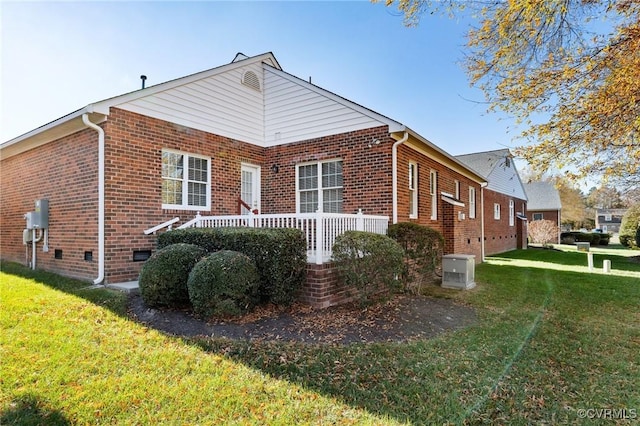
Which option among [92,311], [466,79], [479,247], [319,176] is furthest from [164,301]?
[479,247]

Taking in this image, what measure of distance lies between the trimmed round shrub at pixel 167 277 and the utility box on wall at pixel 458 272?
6.32m

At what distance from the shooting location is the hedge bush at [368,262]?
5.85 metres

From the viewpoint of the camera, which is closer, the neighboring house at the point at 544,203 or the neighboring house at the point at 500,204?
the neighboring house at the point at 500,204

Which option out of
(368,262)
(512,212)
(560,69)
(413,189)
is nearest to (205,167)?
(368,262)

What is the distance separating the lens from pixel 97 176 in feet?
23.5

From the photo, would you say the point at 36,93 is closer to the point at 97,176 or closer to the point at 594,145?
the point at 97,176

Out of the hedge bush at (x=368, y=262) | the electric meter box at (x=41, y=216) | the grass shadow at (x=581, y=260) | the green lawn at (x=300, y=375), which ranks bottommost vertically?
the grass shadow at (x=581, y=260)

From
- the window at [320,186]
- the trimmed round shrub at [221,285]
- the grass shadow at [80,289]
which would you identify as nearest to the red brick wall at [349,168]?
the window at [320,186]

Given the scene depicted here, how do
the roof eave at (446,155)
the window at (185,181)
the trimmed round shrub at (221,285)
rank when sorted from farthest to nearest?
the roof eave at (446,155) → the window at (185,181) → the trimmed round shrub at (221,285)

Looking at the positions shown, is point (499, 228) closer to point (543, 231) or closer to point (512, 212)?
point (512, 212)

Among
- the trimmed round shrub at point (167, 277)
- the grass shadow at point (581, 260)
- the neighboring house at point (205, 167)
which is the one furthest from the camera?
the grass shadow at point (581, 260)

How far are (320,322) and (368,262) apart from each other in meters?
1.32

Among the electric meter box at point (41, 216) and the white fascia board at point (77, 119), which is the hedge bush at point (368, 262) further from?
the electric meter box at point (41, 216)

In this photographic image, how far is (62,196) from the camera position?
8.16 meters
